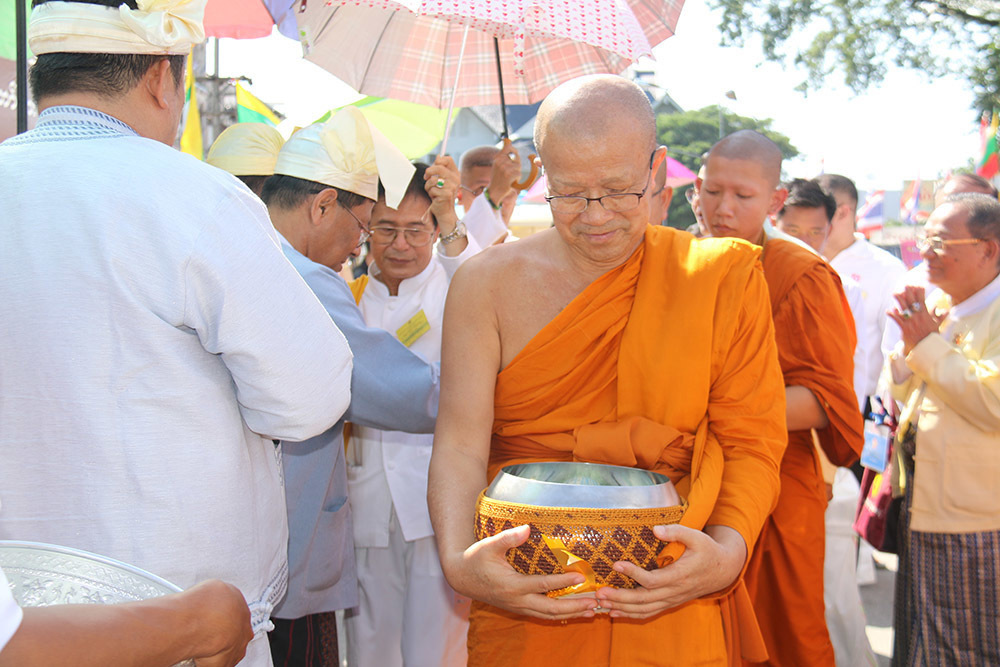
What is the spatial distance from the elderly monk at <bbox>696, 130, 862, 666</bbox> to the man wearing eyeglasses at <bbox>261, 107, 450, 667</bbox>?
1.30 meters

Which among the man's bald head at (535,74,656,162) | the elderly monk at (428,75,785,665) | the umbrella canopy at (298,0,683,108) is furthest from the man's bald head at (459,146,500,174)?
the man's bald head at (535,74,656,162)

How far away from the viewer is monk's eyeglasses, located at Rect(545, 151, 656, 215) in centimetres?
225

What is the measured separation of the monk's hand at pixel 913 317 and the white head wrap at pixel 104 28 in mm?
2985

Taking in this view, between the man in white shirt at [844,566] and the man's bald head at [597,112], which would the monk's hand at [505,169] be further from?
the man's bald head at [597,112]

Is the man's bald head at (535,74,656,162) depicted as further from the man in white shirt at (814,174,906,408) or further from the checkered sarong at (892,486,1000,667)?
the man in white shirt at (814,174,906,408)

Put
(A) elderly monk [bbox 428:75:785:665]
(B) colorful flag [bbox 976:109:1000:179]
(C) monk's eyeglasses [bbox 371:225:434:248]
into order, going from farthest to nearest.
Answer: (B) colorful flag [bbox 976:109:1000:179], (C) monk's eyeglasses [bbox 371:225:434:248], (A) elderly monk [bbox 428:75:785:665]

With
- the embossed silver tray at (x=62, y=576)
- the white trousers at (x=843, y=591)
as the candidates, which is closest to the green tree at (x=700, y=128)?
the white trousers at (x=843, y=591)

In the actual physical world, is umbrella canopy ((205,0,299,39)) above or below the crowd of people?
above

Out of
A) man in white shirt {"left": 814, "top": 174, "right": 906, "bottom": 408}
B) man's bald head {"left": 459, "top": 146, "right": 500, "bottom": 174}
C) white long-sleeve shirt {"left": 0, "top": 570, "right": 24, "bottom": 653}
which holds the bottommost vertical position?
man in white shirt {"left": 814, "top": 174, "right": 906, "bottom": 408}

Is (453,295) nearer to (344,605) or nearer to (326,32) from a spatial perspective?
(344,605)

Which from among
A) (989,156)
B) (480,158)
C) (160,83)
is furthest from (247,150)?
(989,156)

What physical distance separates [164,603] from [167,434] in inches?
21.6

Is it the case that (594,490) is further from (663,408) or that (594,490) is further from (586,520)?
(663,408)

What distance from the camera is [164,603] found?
4.07 feet
